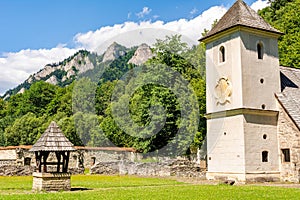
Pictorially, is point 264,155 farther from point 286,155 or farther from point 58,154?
point 58,154

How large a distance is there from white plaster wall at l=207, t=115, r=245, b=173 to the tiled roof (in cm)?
278

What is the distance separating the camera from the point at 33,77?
163 metres

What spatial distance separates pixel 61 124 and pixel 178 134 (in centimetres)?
2282

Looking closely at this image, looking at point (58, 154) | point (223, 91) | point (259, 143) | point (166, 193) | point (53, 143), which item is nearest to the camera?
point (166, 193)

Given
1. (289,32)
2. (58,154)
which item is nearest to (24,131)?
(289,32)

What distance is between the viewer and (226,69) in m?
22.0

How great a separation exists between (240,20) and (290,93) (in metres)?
5.28

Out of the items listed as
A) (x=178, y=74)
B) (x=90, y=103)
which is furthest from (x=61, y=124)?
(x=178, y=74)

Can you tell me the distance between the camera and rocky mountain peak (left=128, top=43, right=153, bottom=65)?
4314cm

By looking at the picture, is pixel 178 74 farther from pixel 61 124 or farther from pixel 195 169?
pixel 61 124

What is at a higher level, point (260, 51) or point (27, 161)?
point (260, 51)

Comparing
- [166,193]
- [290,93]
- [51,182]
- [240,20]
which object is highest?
[240,20]

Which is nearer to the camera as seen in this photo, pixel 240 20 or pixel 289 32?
pixel 240 20

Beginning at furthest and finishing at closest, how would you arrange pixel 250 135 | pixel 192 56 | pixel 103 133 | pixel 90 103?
1. pixel 90 103
2. pixel 103 133
3. pixel 192 56
4. pixel 250 135
